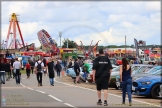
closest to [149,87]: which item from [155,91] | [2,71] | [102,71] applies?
[155,91]

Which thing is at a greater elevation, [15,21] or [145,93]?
[15,21]

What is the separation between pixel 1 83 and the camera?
2767 centimetres

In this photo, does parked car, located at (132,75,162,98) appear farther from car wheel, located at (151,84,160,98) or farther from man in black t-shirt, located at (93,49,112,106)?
man in black t-shirt, located at (93,49,112,106)

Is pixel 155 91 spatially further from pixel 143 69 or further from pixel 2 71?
pixel 2 71

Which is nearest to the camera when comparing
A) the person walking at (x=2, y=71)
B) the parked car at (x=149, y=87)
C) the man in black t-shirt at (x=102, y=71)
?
the man in black t-shirt at (x=102, y=71)

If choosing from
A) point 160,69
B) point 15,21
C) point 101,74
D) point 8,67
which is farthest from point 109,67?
point 15,21

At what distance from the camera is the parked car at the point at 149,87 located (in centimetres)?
1744

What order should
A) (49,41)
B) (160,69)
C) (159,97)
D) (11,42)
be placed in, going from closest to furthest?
(159,97), (160,69), (49,41), (11,42)

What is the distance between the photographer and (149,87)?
57.3 ft

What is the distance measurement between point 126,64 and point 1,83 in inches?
596

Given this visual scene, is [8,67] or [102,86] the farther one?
[8,67]

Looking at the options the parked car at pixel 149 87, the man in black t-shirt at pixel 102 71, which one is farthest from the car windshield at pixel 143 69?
the man in black t-shirt at pixel 102 71

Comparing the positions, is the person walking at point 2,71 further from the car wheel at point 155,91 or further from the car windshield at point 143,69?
the car wheel at point 155,91

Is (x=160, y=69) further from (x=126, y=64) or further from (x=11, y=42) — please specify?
(x=11, y=42)
